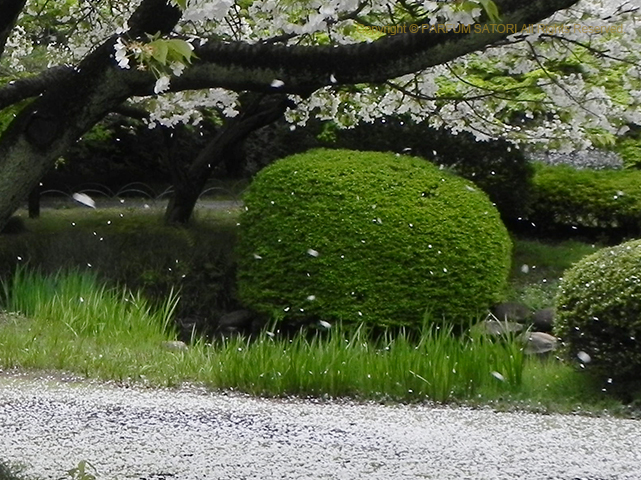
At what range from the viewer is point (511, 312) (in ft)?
25.6

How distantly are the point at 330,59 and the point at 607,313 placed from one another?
3.01 m

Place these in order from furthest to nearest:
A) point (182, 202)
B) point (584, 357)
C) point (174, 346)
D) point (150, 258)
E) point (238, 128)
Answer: point (182, 202) < point (238, 128) < point (150, 258) < point (174, 346) < point (584, 357)

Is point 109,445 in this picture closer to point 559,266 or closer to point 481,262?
point 481,262

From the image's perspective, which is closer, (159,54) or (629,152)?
(159,54)

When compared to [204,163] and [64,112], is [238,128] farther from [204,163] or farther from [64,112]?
[64,112]

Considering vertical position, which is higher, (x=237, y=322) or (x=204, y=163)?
(x=204, y=163)

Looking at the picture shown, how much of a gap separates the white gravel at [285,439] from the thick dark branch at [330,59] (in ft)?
5.47

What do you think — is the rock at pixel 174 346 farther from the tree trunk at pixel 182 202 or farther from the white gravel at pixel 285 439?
the tree trunk at pixel 182 202

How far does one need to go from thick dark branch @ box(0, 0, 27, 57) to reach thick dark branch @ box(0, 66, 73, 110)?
0.18m

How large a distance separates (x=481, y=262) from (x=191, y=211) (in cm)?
341

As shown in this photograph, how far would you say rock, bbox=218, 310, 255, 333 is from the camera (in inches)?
314

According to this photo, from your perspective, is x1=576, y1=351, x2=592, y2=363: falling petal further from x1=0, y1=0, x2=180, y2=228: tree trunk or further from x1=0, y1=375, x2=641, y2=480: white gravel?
x1=0, y1=0, x2=180, y2=228: tree trunk

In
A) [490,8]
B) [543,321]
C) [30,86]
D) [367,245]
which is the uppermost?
[490,8]

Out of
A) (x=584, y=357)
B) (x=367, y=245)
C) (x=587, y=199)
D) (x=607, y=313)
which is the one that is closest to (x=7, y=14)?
(x=607, y=313)
